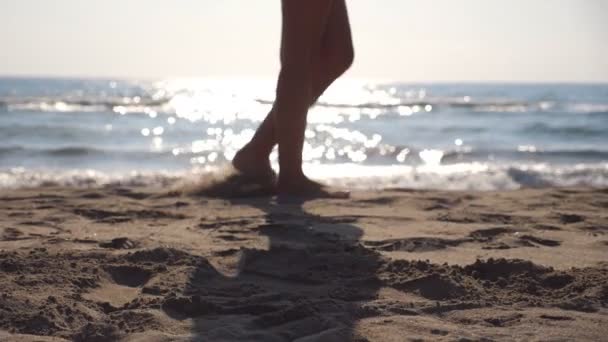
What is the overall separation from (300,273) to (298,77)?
127cm

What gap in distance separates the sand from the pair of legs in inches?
7.8

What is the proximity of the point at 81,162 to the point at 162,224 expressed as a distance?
14.1ft

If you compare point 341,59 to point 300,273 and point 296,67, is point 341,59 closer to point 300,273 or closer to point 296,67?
point 296,67

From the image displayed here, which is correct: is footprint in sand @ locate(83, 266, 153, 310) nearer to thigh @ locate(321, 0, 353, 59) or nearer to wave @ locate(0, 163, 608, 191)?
thigh @ locate(321, 0, 353, 59)

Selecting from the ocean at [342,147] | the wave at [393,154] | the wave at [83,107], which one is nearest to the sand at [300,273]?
the ocean at [342,147]

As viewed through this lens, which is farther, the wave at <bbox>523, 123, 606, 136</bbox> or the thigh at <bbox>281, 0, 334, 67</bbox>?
the wave at <bbox>523, 123, 606, 136</bbox>

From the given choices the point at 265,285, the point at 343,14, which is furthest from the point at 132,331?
the point at 343,14

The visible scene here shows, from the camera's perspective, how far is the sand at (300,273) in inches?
62.7

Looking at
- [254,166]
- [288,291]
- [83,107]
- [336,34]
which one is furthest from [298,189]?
[83,107]

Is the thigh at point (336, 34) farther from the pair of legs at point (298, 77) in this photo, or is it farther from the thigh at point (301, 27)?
the thigh at point (301, 27)

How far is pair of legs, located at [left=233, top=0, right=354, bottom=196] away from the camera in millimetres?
3102

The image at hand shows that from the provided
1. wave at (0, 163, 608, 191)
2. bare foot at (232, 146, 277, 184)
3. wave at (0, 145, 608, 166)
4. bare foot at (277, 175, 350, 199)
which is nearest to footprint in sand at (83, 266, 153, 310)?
bare foot at (277, 175, 350, 199)

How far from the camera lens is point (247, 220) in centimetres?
Result: 286

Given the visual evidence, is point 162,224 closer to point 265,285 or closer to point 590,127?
point 265,285
